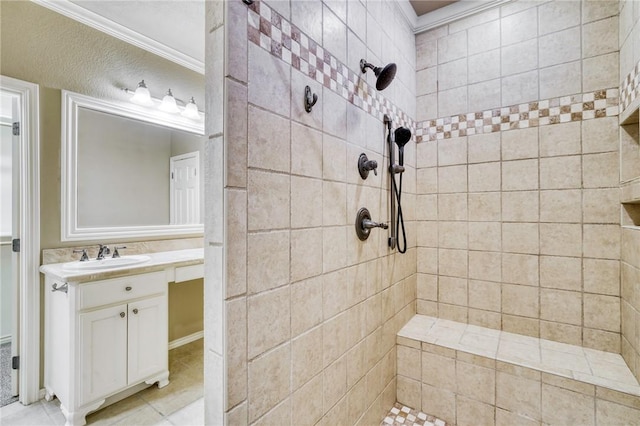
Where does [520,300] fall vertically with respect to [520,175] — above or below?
below

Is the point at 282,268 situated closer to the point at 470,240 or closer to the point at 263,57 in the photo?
the point at 263,57

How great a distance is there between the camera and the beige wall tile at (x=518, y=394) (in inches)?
62.3

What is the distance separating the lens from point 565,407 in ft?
4.96

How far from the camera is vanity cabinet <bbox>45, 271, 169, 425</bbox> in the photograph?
5.44 ft

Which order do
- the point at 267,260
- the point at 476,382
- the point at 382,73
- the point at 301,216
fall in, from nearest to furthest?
the point at 267,260 → the point at 301,216 → the point at 382,73 → the point at 476,382

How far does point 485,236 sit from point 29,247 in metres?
3.13

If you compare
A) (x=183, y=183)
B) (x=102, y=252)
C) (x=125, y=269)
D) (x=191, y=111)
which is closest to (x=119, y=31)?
(x=191, y=111)

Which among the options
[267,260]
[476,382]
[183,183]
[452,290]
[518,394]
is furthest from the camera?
[183,183]

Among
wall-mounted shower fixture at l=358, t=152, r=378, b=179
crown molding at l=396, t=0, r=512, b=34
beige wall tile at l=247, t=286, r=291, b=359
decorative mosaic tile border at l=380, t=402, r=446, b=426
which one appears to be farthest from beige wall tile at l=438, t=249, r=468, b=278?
crown molding at l=396, t=0, r=512, b=34

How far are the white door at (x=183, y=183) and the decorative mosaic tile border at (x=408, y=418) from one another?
91.1 inches

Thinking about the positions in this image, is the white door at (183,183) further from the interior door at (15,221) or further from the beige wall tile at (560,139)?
the beige wall tile at (560,139)

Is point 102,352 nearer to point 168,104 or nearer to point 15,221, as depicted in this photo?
point 15,221

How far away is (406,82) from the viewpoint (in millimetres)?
2172

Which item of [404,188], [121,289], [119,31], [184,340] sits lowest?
[184,340]
